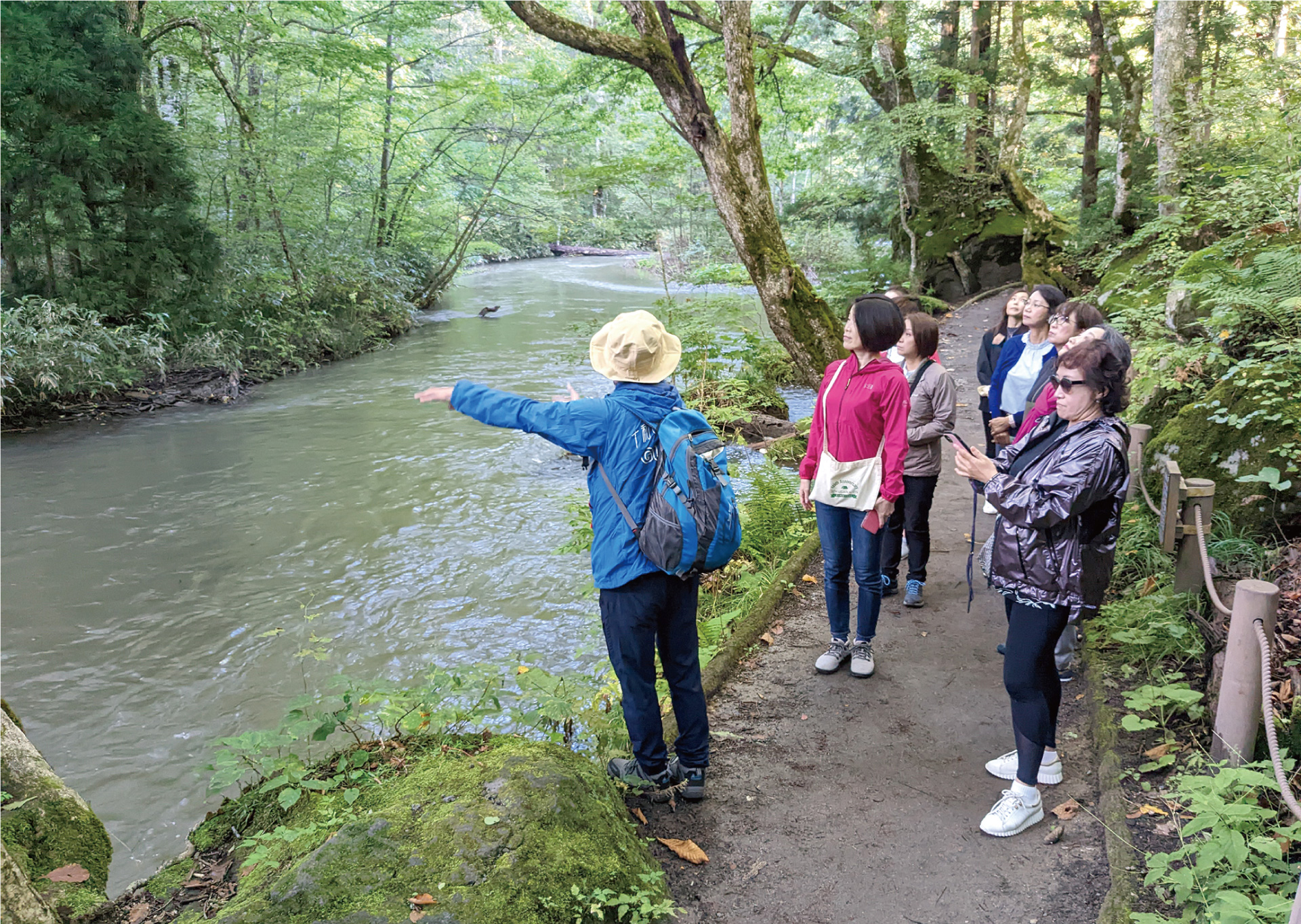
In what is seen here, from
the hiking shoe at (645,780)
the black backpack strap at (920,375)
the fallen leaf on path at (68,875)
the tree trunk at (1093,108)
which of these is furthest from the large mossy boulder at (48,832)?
the tree trunk at (1093,108)

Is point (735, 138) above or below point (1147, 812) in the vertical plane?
above

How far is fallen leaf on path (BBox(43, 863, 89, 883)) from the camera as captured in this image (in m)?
2.79

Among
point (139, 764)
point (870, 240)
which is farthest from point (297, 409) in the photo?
point (870, 240)

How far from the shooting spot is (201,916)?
Result: 2.59 metres

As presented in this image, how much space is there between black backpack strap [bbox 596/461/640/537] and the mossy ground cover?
892mm

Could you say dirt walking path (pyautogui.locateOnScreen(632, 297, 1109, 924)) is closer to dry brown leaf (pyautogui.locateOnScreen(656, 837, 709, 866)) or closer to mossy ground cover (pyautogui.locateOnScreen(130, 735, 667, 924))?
dry brown leaf (pyautogui.locateOnScreen(656, 837, 709, 866))

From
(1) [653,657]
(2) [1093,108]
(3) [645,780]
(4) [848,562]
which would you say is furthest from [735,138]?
(2) [1093,108]

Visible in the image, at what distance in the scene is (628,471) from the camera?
2938mm

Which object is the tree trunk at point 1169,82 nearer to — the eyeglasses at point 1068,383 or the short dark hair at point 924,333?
the short dark hair at point 924,333

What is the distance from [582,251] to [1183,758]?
48.0 meters

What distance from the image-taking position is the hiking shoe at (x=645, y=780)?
129 inches

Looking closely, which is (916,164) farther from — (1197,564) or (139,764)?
(139,764)

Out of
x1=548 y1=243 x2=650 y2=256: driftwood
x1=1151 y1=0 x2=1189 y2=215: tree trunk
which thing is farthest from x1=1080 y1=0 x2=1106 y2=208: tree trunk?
x1=548 y1=243 x2=650 y2=256: driftwood

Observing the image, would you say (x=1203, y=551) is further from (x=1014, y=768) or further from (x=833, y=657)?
(x=833, y=657)
